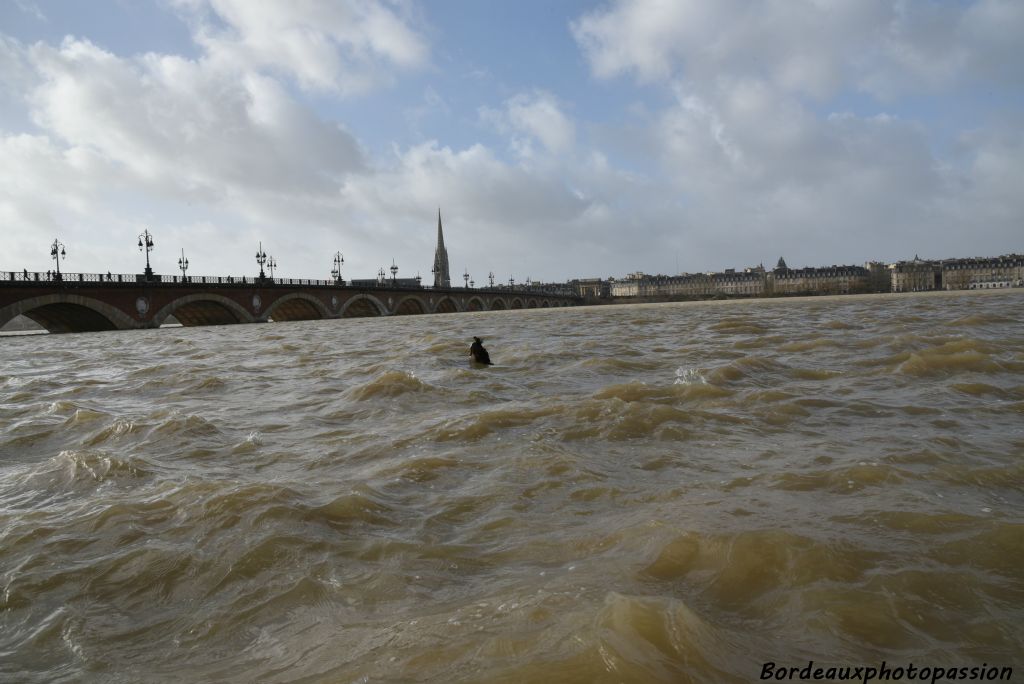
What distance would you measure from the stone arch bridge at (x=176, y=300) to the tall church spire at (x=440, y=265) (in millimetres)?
72878

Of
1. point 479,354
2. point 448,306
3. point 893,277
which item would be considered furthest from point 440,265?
point 479,354

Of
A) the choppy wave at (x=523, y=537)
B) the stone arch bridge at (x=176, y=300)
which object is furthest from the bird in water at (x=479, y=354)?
the stone arch bridge at (x=176, y=300)

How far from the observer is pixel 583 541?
3.56 meters

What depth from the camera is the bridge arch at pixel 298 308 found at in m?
57.2

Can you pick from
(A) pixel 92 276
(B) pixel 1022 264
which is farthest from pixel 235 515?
(B) pixel 1022 264

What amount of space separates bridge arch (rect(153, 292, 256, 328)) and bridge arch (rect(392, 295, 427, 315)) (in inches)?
918

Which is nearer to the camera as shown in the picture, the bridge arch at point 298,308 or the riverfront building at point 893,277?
the bridge arch at point 298,308

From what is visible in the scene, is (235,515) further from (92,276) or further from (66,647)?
(92,276)

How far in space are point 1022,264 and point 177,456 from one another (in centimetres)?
20169

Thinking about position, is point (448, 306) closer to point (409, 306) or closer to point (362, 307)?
point (409, 306)

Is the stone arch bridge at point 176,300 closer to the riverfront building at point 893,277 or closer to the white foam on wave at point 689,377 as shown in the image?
the white foam on wave at point 689,377

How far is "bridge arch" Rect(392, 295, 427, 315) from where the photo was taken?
76.8 meters

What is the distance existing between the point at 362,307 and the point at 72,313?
3310 cm

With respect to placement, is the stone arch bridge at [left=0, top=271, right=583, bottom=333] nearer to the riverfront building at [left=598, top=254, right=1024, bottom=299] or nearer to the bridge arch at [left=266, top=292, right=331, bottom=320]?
the bridge arch at [left=266, top=292, right=331, bottom=320]
